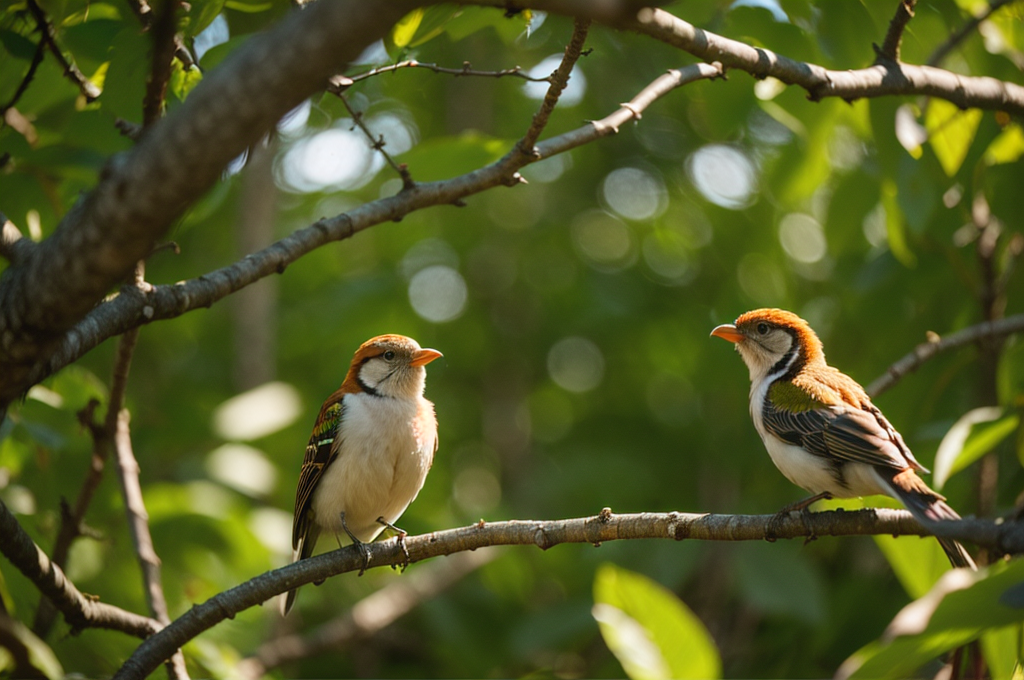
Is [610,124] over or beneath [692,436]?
beneath

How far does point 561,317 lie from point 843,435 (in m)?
5.53

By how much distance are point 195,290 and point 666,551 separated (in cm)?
436

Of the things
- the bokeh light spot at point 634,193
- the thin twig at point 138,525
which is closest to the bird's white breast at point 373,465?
the thin twig at point 138,525

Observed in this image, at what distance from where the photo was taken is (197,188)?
1713 millimetres

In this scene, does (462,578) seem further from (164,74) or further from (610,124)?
(164,74)

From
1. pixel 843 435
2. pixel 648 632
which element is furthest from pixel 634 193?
pixel 648 632

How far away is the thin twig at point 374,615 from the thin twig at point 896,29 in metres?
4.57

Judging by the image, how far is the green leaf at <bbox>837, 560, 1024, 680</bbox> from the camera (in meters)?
2.12

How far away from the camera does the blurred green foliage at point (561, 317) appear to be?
170 inches

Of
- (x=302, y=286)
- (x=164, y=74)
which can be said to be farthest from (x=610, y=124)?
(x=302, y=286)

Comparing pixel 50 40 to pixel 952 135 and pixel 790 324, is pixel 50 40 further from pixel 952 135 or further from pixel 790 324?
pixel 952 135

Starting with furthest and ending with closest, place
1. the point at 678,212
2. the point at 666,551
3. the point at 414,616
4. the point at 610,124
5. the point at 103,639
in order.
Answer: the point at 678,212, the point at 414,616, the point at 666,551, the point at 103,639, the point at 610,124

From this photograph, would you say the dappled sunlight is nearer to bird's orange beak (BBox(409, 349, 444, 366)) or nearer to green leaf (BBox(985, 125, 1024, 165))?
bird's orange beak (BBox(409, 349, 444, 366))

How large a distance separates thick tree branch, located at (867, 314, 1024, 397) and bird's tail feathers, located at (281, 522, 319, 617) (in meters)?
3.06
